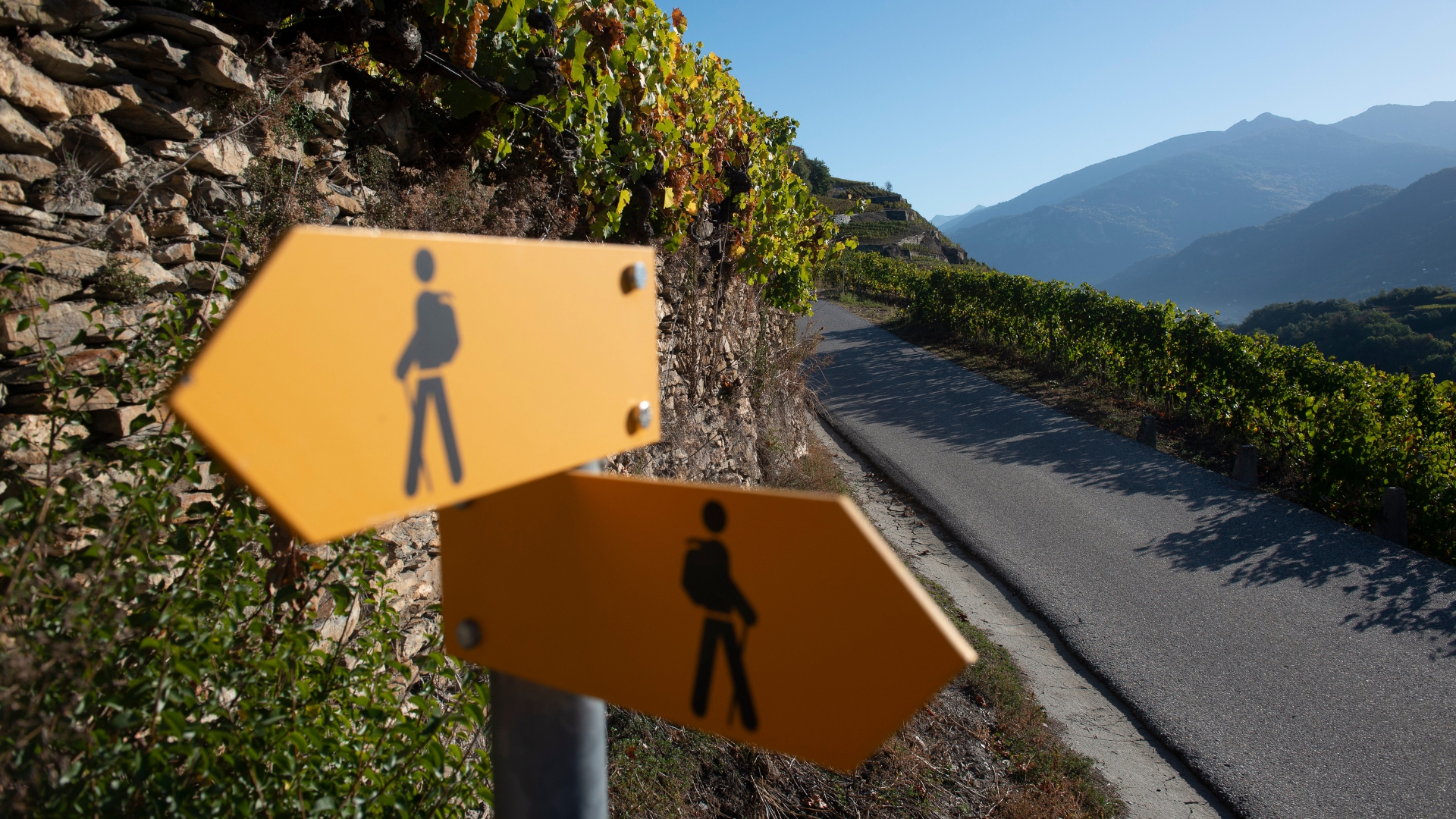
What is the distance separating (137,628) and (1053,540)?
309 inches

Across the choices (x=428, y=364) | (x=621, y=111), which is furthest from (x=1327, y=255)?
(x=428, y=364)

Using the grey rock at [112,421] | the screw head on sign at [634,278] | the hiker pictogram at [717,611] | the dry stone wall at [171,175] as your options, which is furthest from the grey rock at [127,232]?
the hiker pictogram at [717,611]

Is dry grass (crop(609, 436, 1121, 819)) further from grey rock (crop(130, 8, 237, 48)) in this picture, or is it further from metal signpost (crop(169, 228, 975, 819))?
grey rock (crop(130, 8, 237, 48))

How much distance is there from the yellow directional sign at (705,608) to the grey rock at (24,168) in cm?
182

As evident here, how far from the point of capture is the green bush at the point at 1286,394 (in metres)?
7.92

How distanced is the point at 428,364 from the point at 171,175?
2194mm

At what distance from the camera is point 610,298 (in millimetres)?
901

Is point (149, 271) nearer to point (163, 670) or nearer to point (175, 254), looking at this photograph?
point (175, 254)

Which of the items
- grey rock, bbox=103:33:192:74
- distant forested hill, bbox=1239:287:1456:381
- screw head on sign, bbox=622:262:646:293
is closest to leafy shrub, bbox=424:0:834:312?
grey rock, bbox=103:33:192:74

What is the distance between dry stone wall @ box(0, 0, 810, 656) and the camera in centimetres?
175

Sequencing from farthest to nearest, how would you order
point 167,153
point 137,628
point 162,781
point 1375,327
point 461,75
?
point 1375,327 → point 461,75 → point 167,153 → point 137,628 → point 162,781

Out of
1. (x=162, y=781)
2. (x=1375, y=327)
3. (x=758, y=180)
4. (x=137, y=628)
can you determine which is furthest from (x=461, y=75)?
(x=1375, y=327)

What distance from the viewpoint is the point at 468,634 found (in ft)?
2.99

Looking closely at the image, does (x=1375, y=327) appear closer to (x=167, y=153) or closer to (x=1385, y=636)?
(x=1385, y=636)
